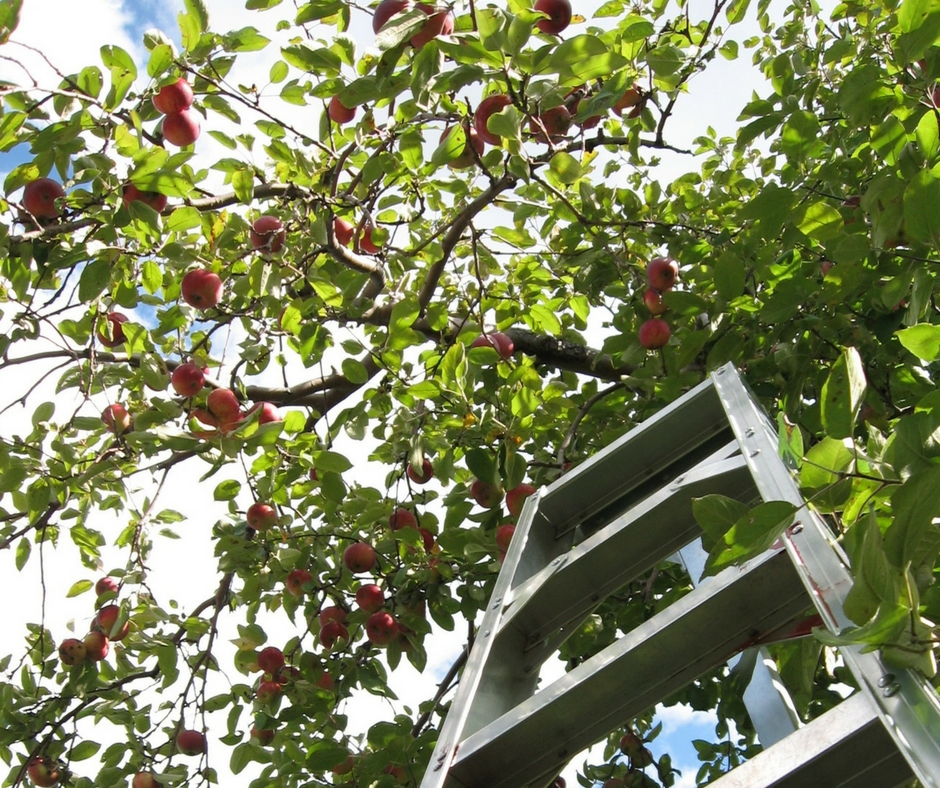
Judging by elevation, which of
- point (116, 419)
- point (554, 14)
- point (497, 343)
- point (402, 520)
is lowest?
point (402, 520)

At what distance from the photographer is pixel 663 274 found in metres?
3.01

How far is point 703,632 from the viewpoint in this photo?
1.36 m

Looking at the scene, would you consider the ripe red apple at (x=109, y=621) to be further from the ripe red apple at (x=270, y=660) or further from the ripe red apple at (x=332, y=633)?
the ripe red apple at (x=332, y=633)

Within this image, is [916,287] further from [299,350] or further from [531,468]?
[299,350]

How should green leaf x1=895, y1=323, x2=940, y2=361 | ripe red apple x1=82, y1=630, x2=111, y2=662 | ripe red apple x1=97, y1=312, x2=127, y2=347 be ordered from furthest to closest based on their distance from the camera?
ripe red apple x1=82, y1=630, x2=111, y2=662, ripe red apple x1=97, y1=312, x2=127, y2=347, green leaf x1=895, y1=323, x2=940, y2=361

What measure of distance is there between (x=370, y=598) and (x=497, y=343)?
1003 mm

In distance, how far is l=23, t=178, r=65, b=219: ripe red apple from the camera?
2.42 m

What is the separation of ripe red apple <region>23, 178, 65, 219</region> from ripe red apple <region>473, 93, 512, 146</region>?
1.18 metres

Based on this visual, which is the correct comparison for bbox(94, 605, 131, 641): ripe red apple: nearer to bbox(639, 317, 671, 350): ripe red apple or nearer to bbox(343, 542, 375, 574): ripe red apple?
bbox(343, 542, 375, 574): ripe red apple

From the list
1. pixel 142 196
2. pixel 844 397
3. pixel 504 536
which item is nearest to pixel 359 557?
pixel 504 536

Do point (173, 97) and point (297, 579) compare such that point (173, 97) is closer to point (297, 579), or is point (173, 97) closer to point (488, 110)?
point (488, 110)

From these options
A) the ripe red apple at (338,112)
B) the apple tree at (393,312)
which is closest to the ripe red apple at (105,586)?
the apple tree at (393,312)

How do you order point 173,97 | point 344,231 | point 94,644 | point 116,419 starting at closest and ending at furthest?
point 173,97 < point 116,419 < point 94,644 < point 344,231

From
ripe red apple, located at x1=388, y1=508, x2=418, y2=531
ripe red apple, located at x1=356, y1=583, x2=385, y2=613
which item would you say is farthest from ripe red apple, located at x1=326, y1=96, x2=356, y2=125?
ripe red apple, located at x1=356, y1=583, x2=385, y2=613
